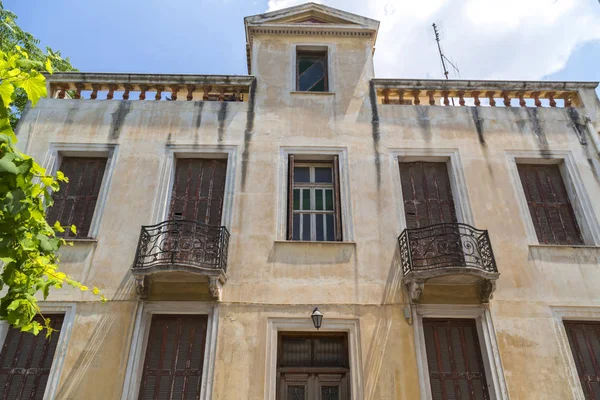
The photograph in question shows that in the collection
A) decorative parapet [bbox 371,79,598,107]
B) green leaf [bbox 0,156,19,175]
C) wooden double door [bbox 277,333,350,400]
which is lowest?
wooden double door [bbox 277,333,350,400]

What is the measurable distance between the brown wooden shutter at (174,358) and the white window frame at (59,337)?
54.6 inches

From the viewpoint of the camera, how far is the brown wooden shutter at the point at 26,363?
7.57 m

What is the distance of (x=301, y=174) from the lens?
10.1 m

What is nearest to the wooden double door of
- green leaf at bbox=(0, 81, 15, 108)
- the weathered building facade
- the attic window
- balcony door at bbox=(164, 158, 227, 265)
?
the weathered building facade

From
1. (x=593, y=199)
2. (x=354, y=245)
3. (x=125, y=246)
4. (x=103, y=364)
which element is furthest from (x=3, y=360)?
(x=593, y=199)

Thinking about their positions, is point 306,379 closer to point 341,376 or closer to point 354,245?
point 341,376

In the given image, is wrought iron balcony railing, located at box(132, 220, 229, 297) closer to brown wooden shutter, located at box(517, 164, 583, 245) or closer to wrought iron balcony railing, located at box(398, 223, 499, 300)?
A: wrought iron balcony railing, located at box(398, 223, 499, 300)

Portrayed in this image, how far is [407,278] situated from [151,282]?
467cm

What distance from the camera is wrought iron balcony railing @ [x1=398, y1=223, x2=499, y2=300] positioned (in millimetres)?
7980

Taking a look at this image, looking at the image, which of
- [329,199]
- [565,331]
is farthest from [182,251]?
[565,331]

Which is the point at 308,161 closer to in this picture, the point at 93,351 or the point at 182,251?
the point at 182,251

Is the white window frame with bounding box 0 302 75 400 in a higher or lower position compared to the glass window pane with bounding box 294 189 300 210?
lower

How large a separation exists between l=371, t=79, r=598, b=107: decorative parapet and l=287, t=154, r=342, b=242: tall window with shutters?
8.28 feet

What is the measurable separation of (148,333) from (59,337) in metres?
1.53
